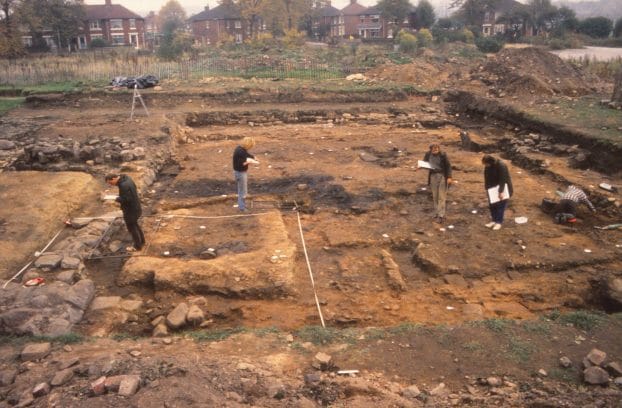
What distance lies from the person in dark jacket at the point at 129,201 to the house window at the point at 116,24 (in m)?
53.5

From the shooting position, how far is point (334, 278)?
757 centimetres

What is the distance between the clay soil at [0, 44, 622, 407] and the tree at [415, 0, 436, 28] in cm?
3816

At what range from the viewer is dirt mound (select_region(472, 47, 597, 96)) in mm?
19750

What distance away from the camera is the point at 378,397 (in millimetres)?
4422

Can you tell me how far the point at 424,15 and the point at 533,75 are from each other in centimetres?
3126

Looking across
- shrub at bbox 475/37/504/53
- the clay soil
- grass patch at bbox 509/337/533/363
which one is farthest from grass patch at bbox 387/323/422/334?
shrub at bbox 475/37/504/53

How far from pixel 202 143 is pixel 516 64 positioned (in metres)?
14.5

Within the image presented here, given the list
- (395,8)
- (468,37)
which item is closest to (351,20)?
(395,8)

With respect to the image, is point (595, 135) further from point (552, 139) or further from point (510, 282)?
point (510, 282)

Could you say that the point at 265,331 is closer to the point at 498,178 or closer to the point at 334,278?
the point at 334,278

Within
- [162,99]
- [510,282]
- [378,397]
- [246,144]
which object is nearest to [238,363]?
[378,397]

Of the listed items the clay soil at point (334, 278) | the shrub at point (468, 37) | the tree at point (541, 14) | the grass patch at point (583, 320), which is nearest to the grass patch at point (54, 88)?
the clay soil at point (334, 278)

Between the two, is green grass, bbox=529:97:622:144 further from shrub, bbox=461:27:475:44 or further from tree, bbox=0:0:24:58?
tree, bbox=0:0:24:58

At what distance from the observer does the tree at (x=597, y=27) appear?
4509cm
